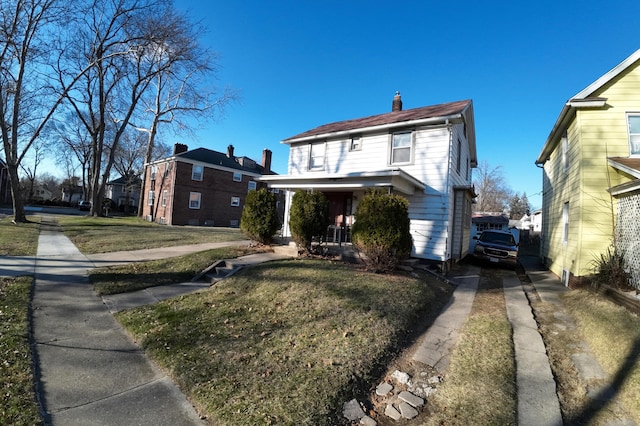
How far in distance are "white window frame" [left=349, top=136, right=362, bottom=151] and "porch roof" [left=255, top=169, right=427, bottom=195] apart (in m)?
2.42

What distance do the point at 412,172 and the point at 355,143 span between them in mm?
2715

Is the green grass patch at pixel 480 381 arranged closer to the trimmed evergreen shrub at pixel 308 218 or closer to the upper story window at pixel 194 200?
the trimmed evergreen shrub at pixel 308 218

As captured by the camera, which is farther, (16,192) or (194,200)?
(194,200)

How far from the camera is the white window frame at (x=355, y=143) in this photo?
1214 cm

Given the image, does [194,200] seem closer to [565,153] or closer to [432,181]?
[432,181]

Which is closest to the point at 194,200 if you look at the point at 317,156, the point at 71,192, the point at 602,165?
the point at 317,156

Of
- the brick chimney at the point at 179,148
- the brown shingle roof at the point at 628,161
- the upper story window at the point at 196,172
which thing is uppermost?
the brick chimney at the point at 179,148

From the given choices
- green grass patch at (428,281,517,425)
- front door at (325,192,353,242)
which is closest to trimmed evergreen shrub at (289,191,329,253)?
front door at (325,192,353,242)

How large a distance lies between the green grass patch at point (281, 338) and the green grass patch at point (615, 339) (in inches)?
95.6

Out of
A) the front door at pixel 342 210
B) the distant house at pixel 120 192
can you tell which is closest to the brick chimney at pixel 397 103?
the front door at pixel 342 210

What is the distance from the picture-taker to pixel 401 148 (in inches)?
440

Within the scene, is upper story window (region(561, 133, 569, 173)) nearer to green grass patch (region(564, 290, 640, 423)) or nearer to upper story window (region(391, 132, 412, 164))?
upper story window (region(391, 132, 412, 164))

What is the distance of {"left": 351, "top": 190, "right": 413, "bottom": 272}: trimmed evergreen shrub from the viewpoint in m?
7.48

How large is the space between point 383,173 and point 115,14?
1858 cm
